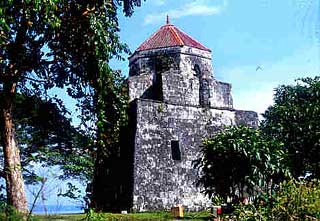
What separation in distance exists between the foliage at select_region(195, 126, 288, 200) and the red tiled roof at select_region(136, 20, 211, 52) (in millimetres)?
10118

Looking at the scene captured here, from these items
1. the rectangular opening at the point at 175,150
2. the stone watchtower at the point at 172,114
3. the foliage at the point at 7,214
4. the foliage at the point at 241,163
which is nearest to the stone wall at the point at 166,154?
the stone watchtower at the point at 172,114

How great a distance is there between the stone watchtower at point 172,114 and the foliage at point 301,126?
2.20m

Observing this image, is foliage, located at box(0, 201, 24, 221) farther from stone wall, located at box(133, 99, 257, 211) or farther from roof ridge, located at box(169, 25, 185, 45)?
roof ridge, located at box(169, 25, 185, 45)

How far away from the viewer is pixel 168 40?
2189cm

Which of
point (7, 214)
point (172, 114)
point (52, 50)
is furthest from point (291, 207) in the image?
point (172, 114)

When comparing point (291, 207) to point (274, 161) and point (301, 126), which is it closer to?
point (274, 161)

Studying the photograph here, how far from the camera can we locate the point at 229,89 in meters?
22.8

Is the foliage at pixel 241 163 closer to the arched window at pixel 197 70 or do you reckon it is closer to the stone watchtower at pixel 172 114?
the stone watchtower at pixel 172 114

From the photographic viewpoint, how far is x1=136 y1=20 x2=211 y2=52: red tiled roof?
21.6m

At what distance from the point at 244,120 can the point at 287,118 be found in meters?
3.03

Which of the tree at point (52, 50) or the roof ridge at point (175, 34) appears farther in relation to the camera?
the roof ridge at point (175, 34)

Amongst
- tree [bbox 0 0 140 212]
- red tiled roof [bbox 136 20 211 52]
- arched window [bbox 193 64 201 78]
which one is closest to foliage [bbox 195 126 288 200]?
tree [bbox 0 0 140 212]

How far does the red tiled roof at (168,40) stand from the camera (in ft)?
70.9

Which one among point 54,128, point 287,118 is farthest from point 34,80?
point 287,118
